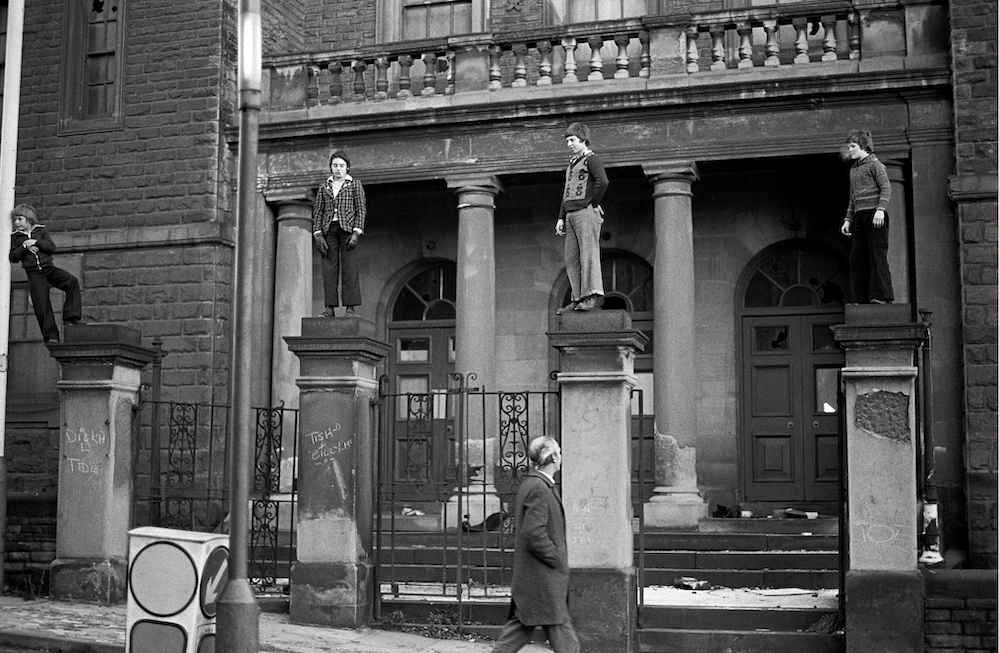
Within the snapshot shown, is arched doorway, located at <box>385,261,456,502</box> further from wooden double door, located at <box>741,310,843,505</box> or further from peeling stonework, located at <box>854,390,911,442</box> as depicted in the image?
peeling stonework, located at <box>854,390,911,442</box>

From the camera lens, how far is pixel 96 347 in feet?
41.6

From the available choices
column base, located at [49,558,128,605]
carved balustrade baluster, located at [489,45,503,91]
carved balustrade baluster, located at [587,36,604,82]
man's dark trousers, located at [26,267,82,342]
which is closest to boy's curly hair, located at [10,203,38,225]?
man's dark trousers, located at [26,267,82,342]

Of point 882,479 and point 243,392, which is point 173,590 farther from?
point 882,479

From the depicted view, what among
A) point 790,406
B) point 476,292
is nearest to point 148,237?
point 476,292

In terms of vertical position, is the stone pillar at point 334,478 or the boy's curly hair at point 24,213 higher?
the boy's curly hair at point 24,213

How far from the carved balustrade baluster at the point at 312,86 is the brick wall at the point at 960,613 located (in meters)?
10.8

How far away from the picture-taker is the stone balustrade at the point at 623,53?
15.6 meters

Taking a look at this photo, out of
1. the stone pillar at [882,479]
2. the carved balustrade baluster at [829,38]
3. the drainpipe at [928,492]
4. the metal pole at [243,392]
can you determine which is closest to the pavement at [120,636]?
the metal pole at [243,392]

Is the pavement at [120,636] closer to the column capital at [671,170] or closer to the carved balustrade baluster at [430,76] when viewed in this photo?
the column capital at [671,170]

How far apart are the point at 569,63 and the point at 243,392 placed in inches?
367

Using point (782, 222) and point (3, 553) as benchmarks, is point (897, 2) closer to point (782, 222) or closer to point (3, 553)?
point (782, 222)

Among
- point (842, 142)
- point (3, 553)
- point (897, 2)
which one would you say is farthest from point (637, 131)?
point (3, 553)

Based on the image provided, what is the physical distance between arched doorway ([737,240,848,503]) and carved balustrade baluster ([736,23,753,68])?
2755mm

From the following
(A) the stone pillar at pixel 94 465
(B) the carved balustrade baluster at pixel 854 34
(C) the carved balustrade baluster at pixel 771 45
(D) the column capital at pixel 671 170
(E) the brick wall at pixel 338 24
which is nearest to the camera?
(A) the stone pillar at pixel 94 465
